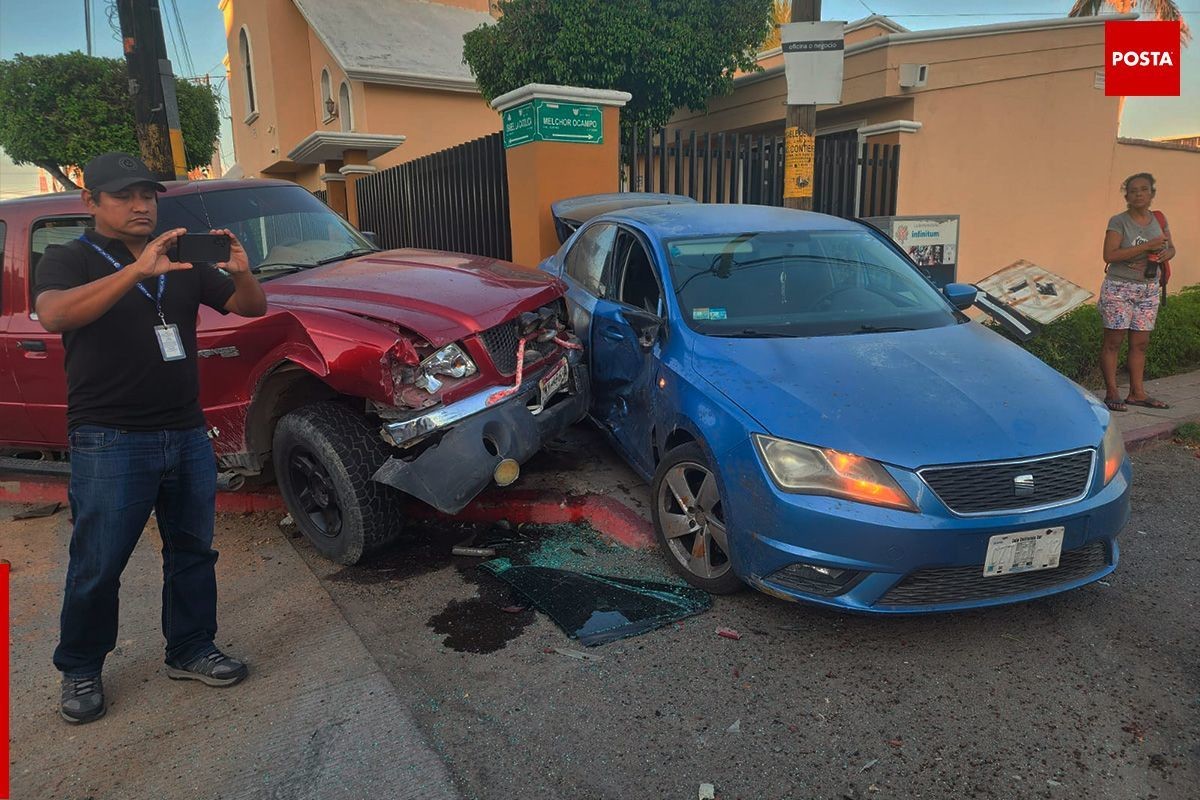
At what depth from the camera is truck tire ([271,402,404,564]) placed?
377cm

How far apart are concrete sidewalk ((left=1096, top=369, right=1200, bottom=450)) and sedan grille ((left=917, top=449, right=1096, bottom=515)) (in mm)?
2935

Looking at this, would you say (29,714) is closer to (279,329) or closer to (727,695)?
(279,329)

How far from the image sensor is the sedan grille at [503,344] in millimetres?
3990

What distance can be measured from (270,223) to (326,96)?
14993 millimetres

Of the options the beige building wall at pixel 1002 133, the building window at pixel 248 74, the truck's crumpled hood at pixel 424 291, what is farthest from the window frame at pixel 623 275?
the building window at pixel 248 74

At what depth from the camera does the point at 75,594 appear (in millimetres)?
2834

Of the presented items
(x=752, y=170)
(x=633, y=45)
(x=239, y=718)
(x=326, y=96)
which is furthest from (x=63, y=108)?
(x=239, y=718)

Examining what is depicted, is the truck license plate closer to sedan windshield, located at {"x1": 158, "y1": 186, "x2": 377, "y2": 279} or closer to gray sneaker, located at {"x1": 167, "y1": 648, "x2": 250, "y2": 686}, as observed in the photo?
sedan windshield, located at {"x1": 158, "y1": 186, "x2": 377, "y2": 279}

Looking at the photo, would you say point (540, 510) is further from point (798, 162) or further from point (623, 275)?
point (798, 162)

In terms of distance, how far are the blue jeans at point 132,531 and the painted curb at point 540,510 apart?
164cm

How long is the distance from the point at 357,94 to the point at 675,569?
15.2 metres

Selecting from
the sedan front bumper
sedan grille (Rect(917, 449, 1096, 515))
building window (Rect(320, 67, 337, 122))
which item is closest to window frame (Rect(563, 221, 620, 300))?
the sedan front bumper

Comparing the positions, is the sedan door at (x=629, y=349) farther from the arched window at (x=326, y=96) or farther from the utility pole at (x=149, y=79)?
the arched window at (x=326, y=96)

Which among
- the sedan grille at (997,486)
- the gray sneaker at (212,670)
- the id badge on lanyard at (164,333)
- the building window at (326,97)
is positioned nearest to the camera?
the id badge on lanyard at (164,333)
